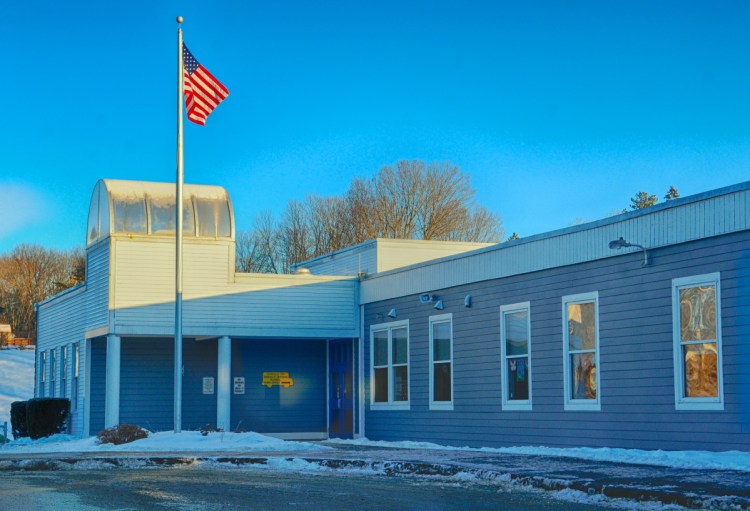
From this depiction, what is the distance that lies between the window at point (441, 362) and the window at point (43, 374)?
51.9 ft

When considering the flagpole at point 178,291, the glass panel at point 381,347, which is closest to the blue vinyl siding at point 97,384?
the flagpole at point 178,291

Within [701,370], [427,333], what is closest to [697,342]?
[701,370]

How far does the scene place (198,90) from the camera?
23156 millimetres

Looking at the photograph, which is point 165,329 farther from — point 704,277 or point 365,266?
point 704,277

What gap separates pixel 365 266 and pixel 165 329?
6.20m

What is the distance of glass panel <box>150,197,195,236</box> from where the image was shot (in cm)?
2623

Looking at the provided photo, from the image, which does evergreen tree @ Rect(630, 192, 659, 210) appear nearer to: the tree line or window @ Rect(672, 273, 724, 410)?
the tree line

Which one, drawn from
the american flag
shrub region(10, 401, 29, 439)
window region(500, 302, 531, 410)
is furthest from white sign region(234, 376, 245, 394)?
window region(500, 302, 531, 410)

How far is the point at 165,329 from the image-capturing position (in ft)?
84.0

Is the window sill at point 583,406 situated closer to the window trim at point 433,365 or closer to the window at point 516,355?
the window at point 516,355

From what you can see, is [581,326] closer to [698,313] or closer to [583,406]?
[583,406]

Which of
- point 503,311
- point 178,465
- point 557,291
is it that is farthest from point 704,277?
point 178,465

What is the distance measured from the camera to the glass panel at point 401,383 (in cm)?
2452

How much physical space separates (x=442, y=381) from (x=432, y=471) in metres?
8.14
